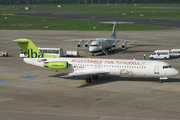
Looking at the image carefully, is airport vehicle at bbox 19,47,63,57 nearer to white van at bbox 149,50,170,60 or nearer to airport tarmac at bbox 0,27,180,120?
airport tarmac at bbox 0,27,180,120

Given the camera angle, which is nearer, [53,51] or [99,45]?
[53,51]

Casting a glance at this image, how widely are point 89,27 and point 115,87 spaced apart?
82.0 meters

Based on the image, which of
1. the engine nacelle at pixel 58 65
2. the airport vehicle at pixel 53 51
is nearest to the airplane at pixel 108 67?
the engine nacelle at pixel 58 65

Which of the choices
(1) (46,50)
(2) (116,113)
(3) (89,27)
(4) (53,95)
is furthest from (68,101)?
(3) (89,27)

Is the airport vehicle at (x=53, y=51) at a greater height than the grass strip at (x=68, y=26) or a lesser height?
lesser

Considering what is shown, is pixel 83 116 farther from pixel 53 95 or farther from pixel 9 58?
pixel 9 58

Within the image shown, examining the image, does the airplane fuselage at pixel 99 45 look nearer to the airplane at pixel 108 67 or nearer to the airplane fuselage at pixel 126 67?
the airplane at pixel 108 67

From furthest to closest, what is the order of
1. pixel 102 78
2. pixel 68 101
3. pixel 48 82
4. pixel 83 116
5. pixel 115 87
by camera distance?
pixel 102 78
pixel 48 82
pixel 115 87
pixel 68 101
pixel 83 116

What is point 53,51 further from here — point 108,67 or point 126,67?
point 126,67

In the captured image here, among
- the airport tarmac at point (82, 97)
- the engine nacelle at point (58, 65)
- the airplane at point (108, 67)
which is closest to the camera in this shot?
the airport tarmac at point (82, 97)

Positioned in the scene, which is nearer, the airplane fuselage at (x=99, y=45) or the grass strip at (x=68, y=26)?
the airplane fuselage at (x=99, y=45)

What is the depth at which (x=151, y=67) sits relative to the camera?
3803cm

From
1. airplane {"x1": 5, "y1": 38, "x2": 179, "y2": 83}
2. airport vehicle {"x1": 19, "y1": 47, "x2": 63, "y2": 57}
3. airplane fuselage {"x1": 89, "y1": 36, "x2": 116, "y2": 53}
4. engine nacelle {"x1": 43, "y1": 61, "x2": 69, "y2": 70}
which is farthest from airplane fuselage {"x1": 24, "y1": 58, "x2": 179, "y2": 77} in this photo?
airplane fuselage {"x1": 89, "y1": 36, "x2": 116, "y2": 53}

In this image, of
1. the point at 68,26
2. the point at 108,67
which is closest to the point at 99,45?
the point at 108,67
